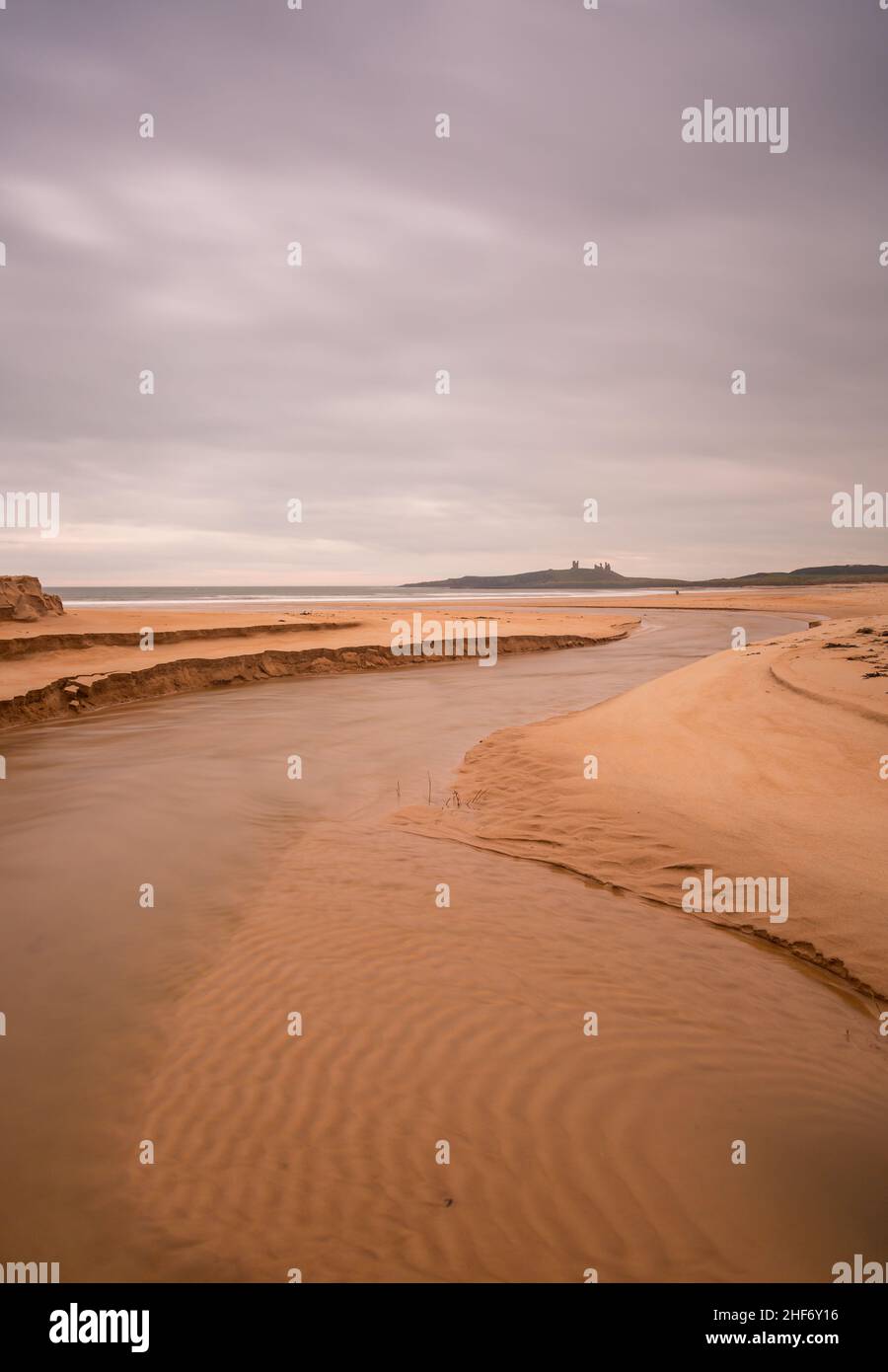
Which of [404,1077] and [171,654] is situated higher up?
[171,654]

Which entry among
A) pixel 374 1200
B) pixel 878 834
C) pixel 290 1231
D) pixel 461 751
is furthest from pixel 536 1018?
pixel 461 751

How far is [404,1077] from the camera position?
10.3ft

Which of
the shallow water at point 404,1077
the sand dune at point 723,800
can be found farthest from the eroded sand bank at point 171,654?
the sand dune at point 723,800

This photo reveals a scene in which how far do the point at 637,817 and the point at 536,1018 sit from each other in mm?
3134

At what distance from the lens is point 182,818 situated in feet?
22.9

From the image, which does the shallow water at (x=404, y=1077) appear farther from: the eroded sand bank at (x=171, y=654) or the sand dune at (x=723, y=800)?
the eroded sand bank at (x=171, y=654)

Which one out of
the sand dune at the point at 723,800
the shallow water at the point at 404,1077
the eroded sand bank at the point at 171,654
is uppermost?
the eroded sand bank at the point at 171,654

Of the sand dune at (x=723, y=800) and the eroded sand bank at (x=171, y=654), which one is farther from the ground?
the eroded sand bank at (x=171, y=654)

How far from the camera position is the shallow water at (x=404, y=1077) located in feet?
7.77

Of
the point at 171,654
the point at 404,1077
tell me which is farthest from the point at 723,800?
the point at 171,654

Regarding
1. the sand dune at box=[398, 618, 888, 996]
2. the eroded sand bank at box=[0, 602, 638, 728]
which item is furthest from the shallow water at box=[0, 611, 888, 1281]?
the eroded sand bank at box=[0, 602, 638, 728]

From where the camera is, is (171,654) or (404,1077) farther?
(171,654)

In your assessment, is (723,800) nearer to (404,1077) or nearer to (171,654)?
(404,1077)
